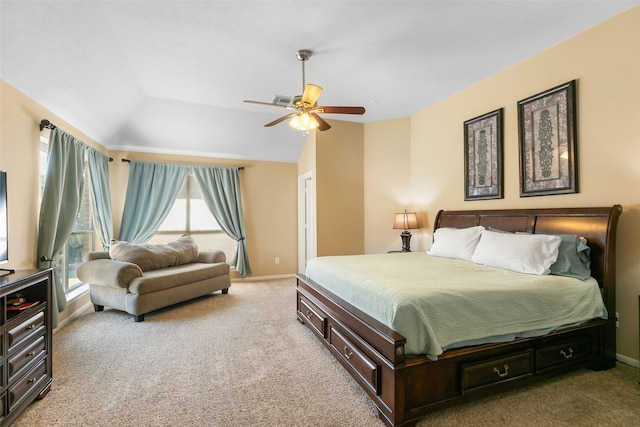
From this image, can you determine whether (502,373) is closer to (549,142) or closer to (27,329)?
(549,142)

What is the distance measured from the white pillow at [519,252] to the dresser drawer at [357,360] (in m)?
1.62

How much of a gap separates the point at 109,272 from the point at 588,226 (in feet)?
16.5

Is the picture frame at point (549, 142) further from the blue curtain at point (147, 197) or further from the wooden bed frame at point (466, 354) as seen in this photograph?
the blue curtain at point (147, 197)

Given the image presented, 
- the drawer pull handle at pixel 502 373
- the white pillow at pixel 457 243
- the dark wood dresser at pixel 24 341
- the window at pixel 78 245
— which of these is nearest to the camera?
the dark wood dresser at pixel 24 341

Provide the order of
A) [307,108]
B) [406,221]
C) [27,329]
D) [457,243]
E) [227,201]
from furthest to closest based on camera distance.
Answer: [227,201], [406,221], [457,243], [307,108], [27,329]

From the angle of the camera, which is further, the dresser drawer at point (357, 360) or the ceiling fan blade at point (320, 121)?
the ceiling fan blade at point (320, 121)

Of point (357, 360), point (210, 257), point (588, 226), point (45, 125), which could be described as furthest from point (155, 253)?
point (588, 226)

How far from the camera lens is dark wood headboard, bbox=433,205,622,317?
2.41 metres

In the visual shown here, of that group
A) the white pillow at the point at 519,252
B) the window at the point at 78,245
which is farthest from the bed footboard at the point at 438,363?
the window at the point at 78,245

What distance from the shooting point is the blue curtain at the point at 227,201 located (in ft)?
17.9

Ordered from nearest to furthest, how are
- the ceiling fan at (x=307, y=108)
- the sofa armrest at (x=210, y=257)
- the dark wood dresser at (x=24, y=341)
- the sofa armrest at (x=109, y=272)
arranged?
the dark wood dresser at (x=24, y=341) → the ceiling fan at (x=307, y=108) → the sofa armrest at (x=109, y=272) → the sofa armrest at (x=210, y=257)

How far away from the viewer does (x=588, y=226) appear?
258cm

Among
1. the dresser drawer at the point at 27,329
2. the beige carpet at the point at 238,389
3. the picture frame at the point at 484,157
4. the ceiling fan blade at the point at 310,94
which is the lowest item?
the beige carpet at the point at 238,389

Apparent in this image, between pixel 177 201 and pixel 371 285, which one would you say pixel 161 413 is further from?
pixel 177 201
